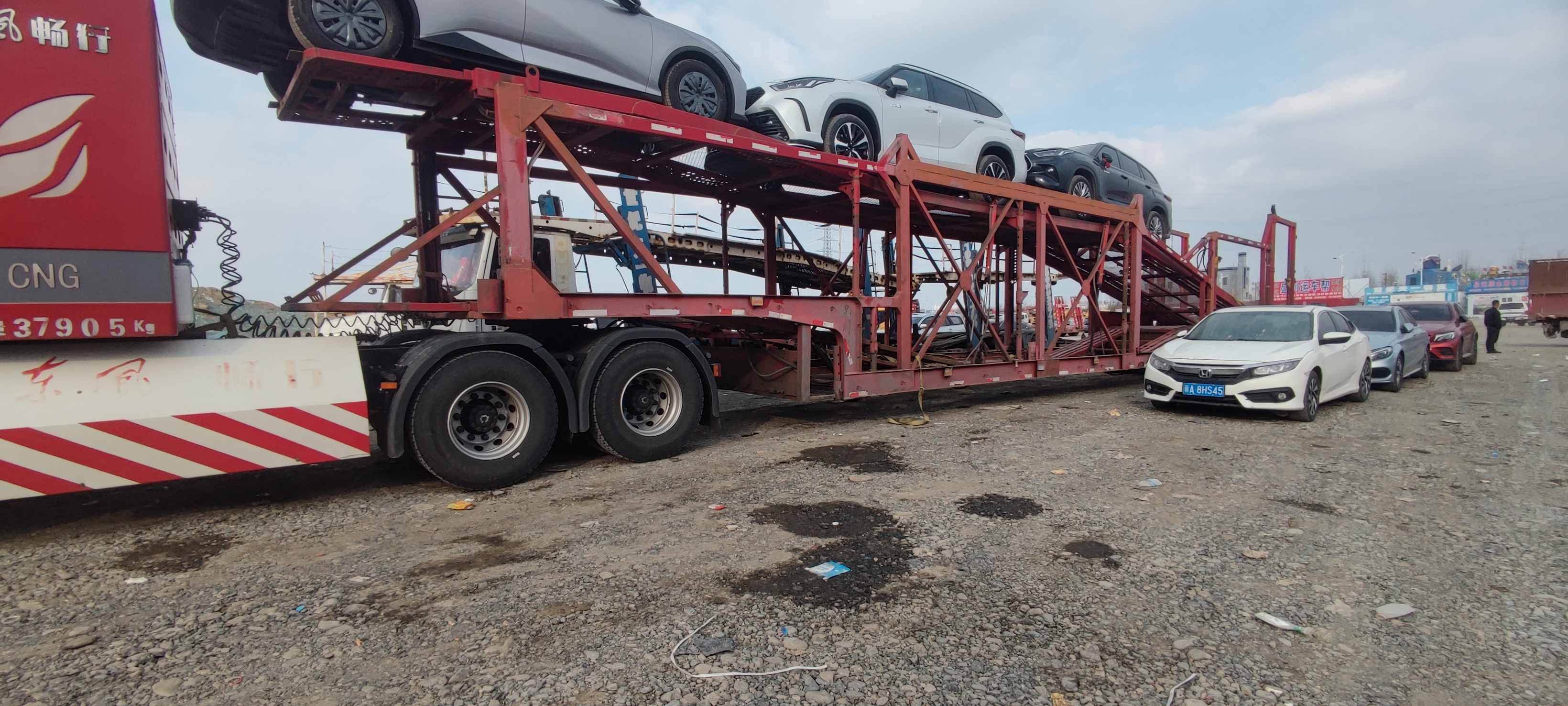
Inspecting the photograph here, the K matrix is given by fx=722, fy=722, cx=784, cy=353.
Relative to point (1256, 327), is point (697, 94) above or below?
above

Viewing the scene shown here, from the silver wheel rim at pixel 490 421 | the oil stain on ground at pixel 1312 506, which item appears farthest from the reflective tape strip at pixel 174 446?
the oil stain on ground at pixel 1312 506

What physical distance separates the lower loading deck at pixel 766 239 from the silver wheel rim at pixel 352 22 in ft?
0.62

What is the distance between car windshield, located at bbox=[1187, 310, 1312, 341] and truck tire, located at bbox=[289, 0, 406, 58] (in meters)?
8.80

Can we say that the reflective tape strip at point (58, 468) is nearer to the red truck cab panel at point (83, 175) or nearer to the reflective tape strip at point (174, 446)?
the reflective tape strip at point (174, 446)

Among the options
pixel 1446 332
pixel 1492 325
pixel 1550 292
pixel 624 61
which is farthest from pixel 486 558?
pixel 1550 292

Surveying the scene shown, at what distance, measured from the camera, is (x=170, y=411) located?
4.05 m

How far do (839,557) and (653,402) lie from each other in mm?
2862

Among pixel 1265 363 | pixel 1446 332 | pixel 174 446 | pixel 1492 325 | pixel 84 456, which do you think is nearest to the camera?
pixel 84 456

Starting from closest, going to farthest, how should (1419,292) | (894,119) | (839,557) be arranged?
1. (839,557)
2. (894,119)
3. (1419,292)

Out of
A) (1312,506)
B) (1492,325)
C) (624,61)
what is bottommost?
(1312,506)

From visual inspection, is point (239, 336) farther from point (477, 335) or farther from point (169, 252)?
point (477, 335)

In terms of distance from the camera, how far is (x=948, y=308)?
8133 millimetres

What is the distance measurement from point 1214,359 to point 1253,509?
3.89 metres

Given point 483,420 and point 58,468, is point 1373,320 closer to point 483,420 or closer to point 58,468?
point 483,420
